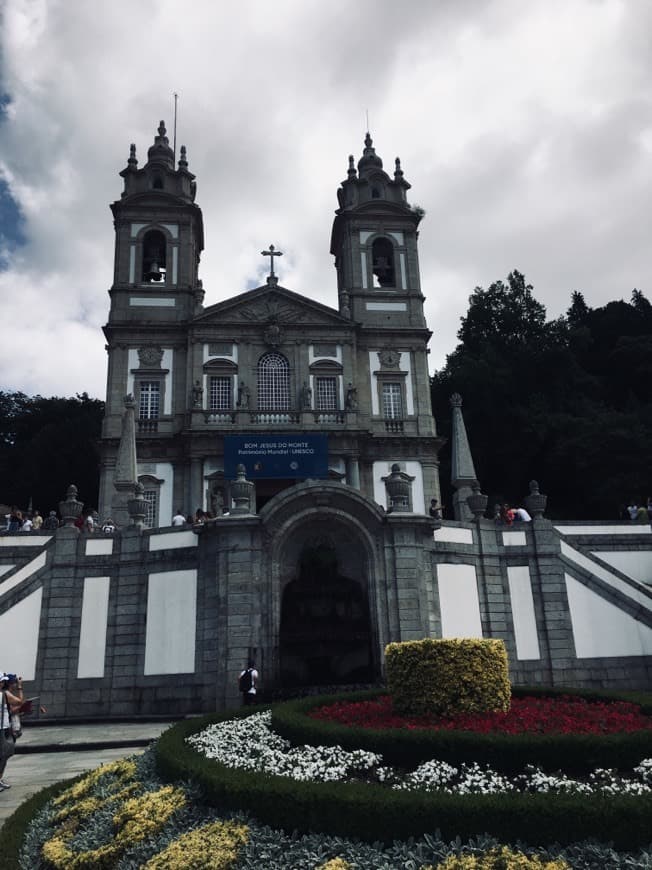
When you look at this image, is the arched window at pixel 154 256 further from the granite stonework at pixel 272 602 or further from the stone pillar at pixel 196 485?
the granite stonework at pixel 272 602

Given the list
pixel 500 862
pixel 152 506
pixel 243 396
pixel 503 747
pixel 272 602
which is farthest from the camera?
pixel 243 396

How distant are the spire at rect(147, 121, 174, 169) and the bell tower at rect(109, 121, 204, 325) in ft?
0.16

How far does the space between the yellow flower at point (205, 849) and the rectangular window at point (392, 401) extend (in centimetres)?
2610

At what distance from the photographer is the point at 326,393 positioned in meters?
31.3

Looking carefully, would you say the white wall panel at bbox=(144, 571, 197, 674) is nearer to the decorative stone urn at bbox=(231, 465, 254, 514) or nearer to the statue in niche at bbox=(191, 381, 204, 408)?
the decorative stone urn at bbox=(231, 465, 254, 514)

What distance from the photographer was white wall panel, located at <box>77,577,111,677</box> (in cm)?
1569

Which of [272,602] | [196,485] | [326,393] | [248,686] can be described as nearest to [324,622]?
[272,602]

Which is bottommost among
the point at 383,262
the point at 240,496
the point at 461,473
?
the point at 240,496

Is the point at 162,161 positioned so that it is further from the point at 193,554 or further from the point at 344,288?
the point at 193,554

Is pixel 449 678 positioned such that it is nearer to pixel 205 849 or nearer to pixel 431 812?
pixel 431 812

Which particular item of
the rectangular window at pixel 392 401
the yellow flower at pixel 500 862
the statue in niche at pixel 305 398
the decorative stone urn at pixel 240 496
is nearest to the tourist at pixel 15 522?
the decorative stone urn at pixel 240 496

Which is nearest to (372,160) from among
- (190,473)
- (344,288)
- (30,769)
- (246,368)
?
(344,288)

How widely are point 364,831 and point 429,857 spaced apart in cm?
52

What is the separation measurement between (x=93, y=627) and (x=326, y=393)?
56.7ft
